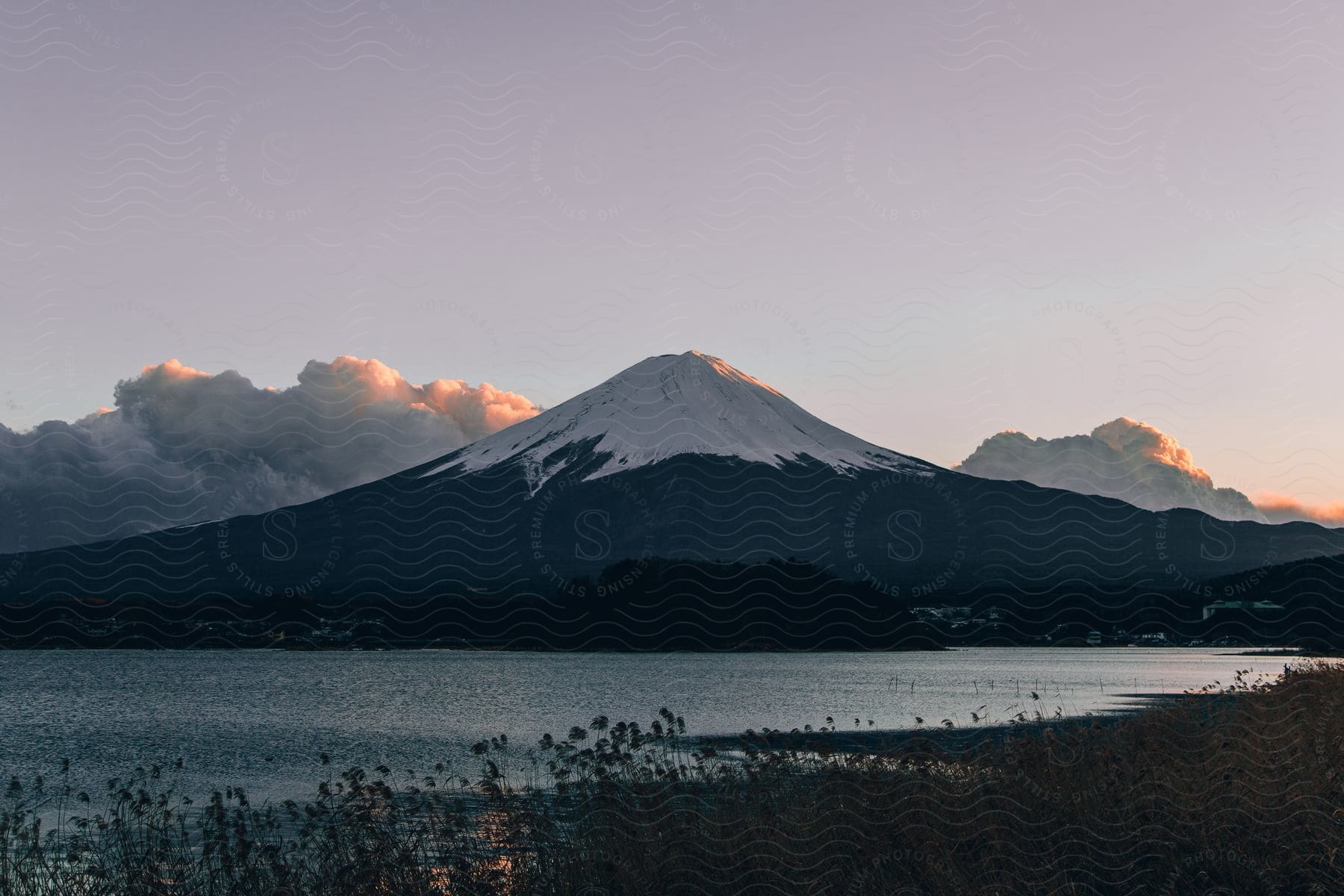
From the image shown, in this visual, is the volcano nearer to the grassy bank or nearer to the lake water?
the lake water

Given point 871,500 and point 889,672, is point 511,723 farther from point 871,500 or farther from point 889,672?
point 871,500

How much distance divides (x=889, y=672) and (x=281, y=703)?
50.4 m

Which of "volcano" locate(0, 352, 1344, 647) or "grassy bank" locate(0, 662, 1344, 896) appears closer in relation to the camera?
"grassy bank" locate(0, 662, 1344, 896)

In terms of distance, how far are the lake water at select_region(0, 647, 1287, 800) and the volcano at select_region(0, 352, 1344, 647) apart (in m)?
14.7

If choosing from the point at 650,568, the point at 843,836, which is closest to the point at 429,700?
the point at 843,836

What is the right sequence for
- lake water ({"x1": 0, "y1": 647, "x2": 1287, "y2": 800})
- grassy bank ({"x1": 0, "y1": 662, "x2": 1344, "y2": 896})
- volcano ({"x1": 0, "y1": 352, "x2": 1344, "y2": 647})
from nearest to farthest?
grassy bank ({"x1": 0, "y1": 662, "x2": 1344, "y2": 896}) → lake water ({"x1": 0, "y1": 647, "x2": 1287, "y2": 800}) → volcano ({"x1": 0, "y1": 352, "x2": 1344, "y2": 647})

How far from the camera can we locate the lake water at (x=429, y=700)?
35.6 metres

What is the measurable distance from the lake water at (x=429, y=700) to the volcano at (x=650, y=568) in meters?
14.7

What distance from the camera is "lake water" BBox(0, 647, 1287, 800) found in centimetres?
3559

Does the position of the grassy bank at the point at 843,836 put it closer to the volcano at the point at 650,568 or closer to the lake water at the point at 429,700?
the lake water at the point at 429,700

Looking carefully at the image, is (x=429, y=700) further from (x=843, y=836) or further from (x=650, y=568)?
(x=650, y=568)

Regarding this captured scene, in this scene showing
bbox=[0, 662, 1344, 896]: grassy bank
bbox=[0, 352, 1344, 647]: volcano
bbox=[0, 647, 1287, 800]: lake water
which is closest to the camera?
bbox=[0, 662, 1344, 896]: grassy bank

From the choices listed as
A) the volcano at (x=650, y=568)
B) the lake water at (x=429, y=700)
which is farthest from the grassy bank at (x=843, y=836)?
the volcano at (x=650, y=568)

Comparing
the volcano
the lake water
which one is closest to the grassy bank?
the lake water
